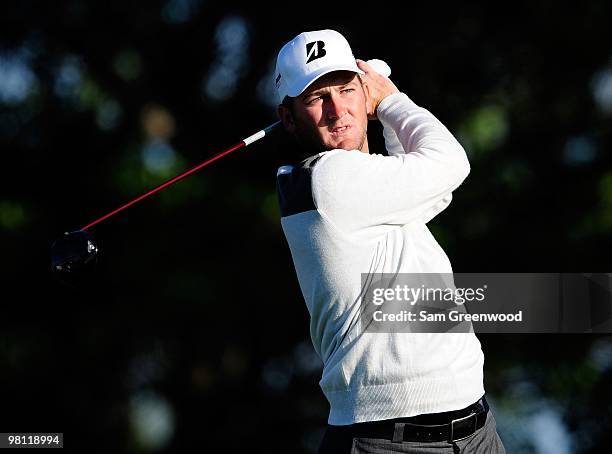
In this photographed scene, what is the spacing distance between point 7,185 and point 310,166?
5.44 meters

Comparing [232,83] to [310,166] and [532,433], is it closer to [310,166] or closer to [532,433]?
[532,433]

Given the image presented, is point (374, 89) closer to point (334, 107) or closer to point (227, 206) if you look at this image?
point (334, 107)

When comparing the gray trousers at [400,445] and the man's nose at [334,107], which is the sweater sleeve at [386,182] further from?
the gray trousers at [400,445]

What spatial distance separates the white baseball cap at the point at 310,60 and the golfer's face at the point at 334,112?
31 millimetres

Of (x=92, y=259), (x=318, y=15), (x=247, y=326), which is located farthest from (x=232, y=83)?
(x=92, y=259)

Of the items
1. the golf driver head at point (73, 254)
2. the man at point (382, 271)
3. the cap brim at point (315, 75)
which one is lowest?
the man at point (382, 271)

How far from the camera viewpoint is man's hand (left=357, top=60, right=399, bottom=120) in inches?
116

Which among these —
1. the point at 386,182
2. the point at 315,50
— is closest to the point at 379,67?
the point at 315,50

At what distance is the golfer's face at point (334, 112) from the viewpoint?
284 cm

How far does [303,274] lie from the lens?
9.04 ft

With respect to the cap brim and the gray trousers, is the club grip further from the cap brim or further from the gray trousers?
the gray trousers
